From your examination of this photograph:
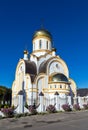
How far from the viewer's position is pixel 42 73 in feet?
93.5

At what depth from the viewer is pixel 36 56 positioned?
32531mm

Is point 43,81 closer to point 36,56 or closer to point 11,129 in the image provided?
point 36,56

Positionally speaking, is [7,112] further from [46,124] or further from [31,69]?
[31,69]

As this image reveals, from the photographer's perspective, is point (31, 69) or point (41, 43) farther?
point (41, 43)

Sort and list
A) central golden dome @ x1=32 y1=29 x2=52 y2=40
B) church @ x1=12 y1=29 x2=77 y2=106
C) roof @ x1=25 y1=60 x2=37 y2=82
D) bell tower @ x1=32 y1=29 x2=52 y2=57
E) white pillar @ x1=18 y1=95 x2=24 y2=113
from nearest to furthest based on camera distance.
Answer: white pillar @ x1=18 y1=95 x2=24 y2=113 → church @ x1=12 y1=29 x2=77 y2=106 → roof @ x1=25 y1=60 x2=37 y2=82 → bell tower @ x1=32 y1=29 x2=52 y2=57 → central golden dome @ x1=32 y1=29 x2=52 y2=40

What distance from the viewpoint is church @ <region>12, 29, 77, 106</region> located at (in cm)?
2742

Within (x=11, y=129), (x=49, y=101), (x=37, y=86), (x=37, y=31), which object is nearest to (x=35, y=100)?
(x=37, y=86)

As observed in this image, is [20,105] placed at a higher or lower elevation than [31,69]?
lower

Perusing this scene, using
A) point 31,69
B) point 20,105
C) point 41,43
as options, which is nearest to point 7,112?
point 20,105

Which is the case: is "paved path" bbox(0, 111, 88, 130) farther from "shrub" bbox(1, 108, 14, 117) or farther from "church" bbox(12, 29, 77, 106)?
"church" bbox(12, 29, 77, 106)

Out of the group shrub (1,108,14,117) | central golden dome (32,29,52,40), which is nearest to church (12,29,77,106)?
central golden dome (32,29,52,40)

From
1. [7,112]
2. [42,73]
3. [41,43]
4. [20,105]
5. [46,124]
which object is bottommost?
[46,124]

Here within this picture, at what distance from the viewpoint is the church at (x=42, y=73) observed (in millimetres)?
27422

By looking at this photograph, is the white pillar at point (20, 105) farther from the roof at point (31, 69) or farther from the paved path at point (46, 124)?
the roof at point (31, 69)
